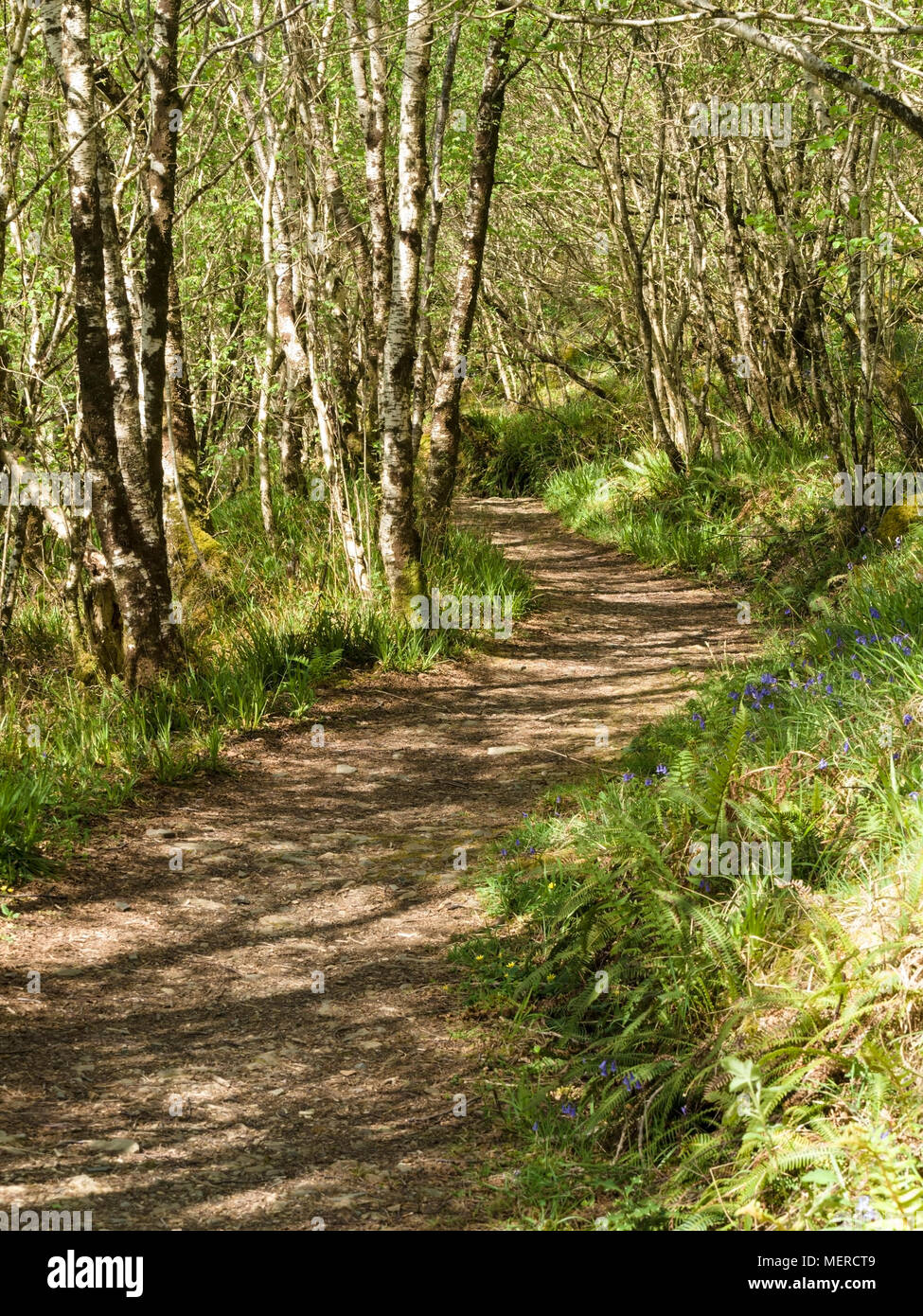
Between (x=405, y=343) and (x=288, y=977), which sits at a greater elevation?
(x=405, y=343)

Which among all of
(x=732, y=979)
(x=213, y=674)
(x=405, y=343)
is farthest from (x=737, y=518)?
(x=732, y=979)

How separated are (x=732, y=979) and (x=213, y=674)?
4910mm

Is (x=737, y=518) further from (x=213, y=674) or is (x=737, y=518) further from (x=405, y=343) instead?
(x=213, y=674)

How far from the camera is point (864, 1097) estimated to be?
300cm

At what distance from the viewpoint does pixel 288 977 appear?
15.3ft

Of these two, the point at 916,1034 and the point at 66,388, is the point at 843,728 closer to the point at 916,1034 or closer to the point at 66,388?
the point at 916,1034

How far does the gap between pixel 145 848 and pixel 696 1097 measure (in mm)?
3299

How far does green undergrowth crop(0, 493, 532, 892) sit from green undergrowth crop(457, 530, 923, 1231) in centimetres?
220

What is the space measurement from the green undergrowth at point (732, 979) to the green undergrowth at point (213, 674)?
86.7 inches

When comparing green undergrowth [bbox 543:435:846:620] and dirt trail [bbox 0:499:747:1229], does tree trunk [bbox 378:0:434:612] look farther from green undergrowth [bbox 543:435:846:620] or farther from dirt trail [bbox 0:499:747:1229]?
green undergrowth [bbox 543:435:846:620]

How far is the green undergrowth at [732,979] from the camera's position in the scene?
2965 mm

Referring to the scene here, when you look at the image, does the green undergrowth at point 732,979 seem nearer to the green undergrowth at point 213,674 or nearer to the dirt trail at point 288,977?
the dirt trail at point 288,977

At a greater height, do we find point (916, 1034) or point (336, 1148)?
point (916, 1034)
